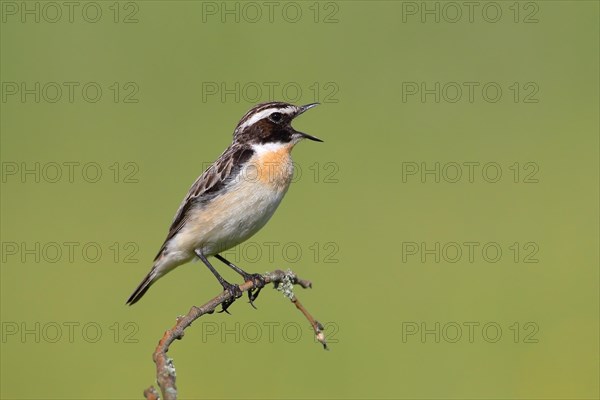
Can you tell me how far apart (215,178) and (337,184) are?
23.6 ft

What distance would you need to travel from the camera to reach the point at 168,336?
3.48 m

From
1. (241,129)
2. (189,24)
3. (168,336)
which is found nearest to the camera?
(168,336)

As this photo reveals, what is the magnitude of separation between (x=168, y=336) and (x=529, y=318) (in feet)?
25.2

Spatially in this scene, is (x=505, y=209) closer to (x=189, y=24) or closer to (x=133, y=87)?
(x=133, y=87)

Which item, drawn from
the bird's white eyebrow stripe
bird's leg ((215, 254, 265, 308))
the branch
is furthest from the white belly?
the branch

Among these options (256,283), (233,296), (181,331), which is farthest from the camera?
(256,283)

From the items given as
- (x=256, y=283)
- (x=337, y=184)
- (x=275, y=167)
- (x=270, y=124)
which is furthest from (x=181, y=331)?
(x=337, y=184)

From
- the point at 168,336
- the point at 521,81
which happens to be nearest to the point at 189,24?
the point at 521,81

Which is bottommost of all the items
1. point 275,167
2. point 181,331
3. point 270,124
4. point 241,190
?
point 181,331

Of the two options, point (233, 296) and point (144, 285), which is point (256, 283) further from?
point (144, 285)

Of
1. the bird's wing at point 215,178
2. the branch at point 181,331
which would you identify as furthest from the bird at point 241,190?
the branch at point 181,331

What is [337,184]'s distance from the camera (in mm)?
14078

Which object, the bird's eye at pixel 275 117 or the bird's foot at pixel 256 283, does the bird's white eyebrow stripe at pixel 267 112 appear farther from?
the bird's foot at pixel 256 283

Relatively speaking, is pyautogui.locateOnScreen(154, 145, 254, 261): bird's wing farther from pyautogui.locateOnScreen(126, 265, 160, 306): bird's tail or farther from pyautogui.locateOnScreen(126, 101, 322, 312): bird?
pyautogui.locateOnScreen(126, 265, 160, 306): bird's tail
